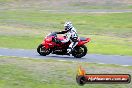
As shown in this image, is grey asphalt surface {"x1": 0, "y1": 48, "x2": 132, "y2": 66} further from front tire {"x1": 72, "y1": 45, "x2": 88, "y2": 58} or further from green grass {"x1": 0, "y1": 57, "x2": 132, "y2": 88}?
green grass {"x1": 0, "y1": 57, "x2": 132, "y2": 88}

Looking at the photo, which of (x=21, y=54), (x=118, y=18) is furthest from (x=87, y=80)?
(x=118, y=18)

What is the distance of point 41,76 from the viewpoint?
1700 centimetres

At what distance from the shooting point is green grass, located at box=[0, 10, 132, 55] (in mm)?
31438

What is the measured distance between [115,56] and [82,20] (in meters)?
28.1

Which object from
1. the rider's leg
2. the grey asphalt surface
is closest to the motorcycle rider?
the rider's leg

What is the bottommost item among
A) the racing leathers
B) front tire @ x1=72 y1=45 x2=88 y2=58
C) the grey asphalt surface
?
the grey asphalt surface

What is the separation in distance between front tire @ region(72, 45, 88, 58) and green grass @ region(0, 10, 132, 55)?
346 centimetres

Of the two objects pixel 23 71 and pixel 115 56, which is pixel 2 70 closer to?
pixel 23 71

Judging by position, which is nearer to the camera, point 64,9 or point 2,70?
point 2,70

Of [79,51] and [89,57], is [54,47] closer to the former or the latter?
[79,51]

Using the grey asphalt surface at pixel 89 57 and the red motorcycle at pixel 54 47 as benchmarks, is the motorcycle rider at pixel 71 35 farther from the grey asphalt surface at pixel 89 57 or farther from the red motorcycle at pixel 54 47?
the grey asphalt surface at pixel 89 57

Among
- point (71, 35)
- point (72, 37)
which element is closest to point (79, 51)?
point (72, 37)

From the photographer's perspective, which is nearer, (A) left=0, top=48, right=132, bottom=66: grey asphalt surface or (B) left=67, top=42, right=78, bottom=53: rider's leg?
(A) left=0, top=48, right=132, bottom=66: grey asphalt surface

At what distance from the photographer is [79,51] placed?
24.2m
